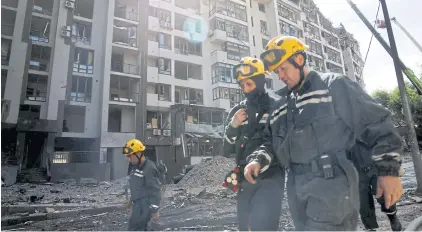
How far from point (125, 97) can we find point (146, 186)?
23.1 m

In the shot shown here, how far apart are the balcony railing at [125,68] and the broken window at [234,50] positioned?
10534mm

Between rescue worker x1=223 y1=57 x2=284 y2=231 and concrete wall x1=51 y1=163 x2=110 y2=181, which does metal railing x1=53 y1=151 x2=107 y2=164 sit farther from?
rescue worker x1=223 y1=57 x2=284 y2=231

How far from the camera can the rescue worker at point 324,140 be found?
1843mm

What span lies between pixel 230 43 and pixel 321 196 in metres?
31.3

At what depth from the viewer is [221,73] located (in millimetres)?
29984

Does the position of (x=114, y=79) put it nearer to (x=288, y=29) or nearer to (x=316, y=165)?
(x=288, y=29)

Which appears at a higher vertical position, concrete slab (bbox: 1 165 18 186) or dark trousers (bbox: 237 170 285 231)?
concrete slab (bbox: 1 165 18 186)

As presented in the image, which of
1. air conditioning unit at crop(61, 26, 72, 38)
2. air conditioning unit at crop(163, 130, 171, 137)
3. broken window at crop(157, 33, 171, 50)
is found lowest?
air conditioning unit at crop(163, 130, 171, 137)

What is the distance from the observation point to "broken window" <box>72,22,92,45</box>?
2508 centimetres

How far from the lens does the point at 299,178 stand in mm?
2113

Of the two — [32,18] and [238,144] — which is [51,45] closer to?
[32,18]

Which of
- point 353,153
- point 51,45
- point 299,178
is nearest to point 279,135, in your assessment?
point 299,178

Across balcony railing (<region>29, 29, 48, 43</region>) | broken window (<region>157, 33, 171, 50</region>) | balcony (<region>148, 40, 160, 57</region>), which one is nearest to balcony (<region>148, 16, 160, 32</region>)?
broken window (<region>157, 33, 171, 50</region>)

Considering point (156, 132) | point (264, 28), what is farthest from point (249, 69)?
point (264, 28)
